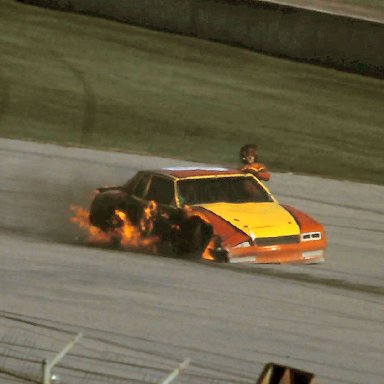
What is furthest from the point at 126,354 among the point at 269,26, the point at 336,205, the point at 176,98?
the point at 269,26

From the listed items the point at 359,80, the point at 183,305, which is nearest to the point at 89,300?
the point at 183,305

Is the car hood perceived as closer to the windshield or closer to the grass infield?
the windshield

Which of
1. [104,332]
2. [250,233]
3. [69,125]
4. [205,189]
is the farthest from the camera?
[69,125]

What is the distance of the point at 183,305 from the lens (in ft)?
36.7

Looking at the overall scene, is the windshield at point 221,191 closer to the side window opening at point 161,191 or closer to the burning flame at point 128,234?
the side window opening at point 161,191

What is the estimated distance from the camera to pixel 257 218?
1266cm

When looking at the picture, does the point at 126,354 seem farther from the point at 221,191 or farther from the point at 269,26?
the point at 269,26

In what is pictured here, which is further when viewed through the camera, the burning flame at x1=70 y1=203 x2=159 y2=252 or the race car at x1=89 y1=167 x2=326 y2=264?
the burning flame at x1=70 y1=203 x2=159 y2=252

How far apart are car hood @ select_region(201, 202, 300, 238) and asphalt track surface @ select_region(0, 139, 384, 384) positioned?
42 cm

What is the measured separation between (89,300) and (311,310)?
6.33 feet

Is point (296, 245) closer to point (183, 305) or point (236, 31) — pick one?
point (183, 305)

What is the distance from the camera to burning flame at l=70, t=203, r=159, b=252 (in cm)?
1313

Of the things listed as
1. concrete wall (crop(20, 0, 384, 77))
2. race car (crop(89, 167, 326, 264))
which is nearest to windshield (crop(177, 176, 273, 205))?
race car (crop(89, 167, 326, 264))

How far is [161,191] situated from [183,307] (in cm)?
246
